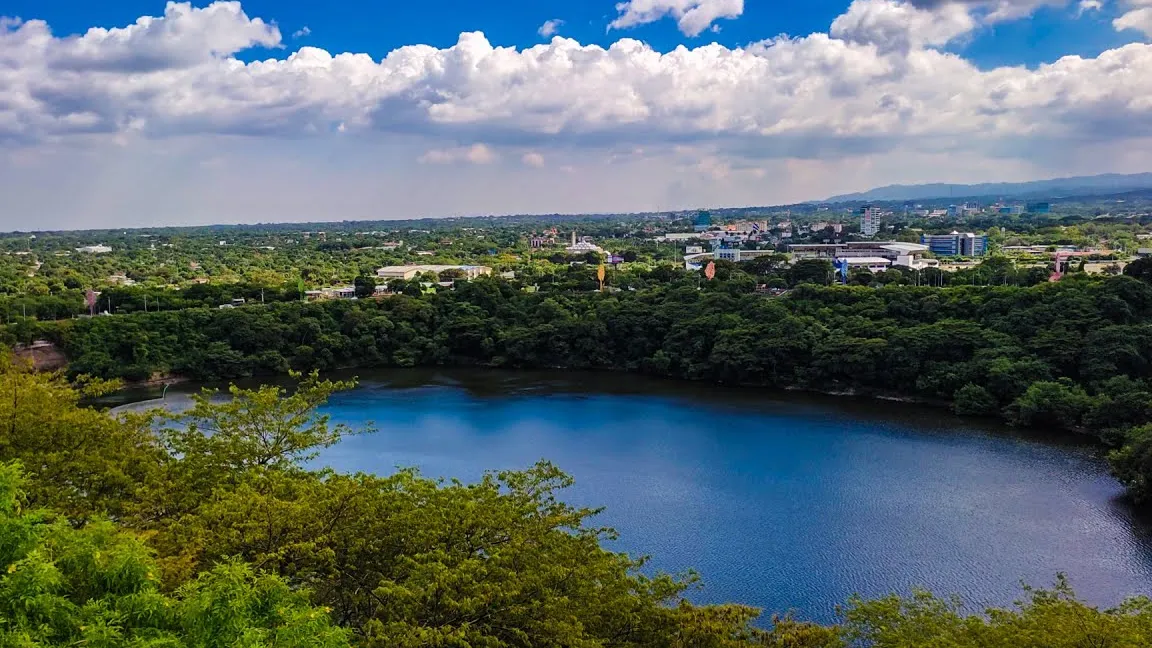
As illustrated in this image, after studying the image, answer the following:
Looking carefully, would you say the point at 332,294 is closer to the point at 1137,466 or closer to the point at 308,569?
the point at 1137,466

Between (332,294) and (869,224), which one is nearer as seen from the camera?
(332,294)

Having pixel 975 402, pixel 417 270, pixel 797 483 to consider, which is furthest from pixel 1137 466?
→ pixel 417 270

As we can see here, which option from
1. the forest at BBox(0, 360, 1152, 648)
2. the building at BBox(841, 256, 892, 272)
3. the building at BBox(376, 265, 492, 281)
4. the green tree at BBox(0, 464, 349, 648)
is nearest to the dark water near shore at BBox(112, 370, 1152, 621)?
the forest at BBox(0, 360, 1152, 648)

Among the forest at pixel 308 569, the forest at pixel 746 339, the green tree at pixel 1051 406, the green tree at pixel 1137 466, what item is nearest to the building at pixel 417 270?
the forest at pixel 746 339

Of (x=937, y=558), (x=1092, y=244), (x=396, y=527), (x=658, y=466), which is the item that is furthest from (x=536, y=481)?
(x=1092, y=244)

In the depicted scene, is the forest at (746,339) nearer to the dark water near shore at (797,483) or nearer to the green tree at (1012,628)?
the dark water near shore at (797,483)

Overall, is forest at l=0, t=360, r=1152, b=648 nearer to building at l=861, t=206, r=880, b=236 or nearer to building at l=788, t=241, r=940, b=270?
building at l=788, t=241, r=940, b=270
